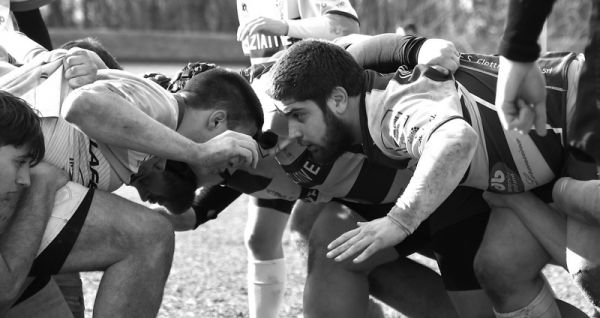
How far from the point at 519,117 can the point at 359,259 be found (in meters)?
0.62

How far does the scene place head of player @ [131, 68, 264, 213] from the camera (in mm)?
3541

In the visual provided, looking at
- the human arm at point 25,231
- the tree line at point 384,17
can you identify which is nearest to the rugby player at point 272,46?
the human arm at point 25,231

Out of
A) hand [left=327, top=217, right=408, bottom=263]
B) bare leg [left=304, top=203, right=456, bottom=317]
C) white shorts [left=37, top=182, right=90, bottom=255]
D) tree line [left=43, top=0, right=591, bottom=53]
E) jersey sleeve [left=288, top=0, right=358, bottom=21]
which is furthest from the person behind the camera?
tree line [left=43, top=0, right=591, bottom=53]

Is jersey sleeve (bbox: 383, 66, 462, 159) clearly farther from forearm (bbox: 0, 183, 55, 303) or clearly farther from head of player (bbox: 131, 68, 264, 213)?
forearm (bbox: 0, 183, 55, 303)

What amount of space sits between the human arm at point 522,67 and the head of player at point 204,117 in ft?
3.76

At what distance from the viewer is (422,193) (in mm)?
2951

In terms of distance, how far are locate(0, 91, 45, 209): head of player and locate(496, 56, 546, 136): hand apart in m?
1.40

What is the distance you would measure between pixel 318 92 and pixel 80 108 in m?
0.75

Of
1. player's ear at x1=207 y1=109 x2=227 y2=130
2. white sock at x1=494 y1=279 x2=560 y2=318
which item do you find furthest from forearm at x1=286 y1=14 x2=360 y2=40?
white sock at x1=494 y1=279 x2=560 y2=318

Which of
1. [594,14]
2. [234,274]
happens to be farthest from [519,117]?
[234,274]

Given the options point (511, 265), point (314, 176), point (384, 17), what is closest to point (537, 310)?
point (511, 265)

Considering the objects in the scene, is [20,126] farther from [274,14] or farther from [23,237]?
[274,14]

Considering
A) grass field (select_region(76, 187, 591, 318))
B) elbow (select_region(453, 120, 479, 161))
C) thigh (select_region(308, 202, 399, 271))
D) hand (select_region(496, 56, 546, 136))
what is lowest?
grass field (select_region(76, 187, 591, 318))

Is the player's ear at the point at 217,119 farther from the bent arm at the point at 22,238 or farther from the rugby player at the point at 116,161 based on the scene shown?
the bent arm at the point at 22,238
